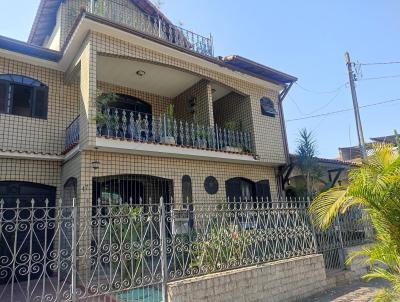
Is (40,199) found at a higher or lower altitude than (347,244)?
higher

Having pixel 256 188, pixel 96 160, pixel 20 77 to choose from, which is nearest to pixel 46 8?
pixel 20 77

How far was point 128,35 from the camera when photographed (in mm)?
8281

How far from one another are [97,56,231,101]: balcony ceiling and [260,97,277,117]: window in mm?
1486

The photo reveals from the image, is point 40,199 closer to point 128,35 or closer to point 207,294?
point 128,35

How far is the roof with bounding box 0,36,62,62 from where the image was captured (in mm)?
8180

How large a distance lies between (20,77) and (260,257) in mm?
8152

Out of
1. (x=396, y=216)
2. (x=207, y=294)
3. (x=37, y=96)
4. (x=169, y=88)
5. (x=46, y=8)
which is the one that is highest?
(x=46, y=8)

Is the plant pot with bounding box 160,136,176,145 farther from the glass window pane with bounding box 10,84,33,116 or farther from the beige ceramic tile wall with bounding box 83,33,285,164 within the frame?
the glass window pane with bounding box 10,84,33,116

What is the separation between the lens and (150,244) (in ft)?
15.8

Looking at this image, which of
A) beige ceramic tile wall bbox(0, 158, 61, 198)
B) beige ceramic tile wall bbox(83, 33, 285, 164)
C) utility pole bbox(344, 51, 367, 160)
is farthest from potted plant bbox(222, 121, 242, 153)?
beige ceramic tile wall bbox(0, 158, 61, 198)

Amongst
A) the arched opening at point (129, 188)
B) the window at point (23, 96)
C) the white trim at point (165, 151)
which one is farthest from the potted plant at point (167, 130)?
the window at point (23, 96)

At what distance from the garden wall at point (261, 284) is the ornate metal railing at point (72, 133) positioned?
4.80 m

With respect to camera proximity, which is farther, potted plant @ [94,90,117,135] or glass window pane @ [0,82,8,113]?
glass window pane @ [0,82,8,113]

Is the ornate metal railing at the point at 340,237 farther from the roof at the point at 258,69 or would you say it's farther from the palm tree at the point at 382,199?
the roof at the point at 258,69
